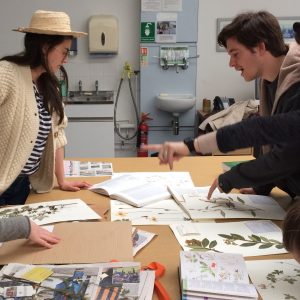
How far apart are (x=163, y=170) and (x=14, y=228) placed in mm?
922

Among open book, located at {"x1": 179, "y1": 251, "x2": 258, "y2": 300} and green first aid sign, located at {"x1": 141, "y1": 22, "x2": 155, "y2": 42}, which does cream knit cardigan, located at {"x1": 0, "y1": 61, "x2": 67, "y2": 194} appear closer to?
open book, located at {"x1": 179, "y1": 251, "x2": 258, "y2": 300}

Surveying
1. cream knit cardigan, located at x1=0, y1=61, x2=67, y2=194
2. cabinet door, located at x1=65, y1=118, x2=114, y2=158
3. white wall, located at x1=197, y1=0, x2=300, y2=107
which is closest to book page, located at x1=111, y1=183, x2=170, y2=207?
cream knit cardigan, located at x1=0, y1=61, x2=67, y2=194

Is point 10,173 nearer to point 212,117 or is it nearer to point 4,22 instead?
point 212,117

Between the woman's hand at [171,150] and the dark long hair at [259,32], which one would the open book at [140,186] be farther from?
the dark long hair at [259,32]

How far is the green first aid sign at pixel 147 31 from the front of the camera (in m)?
4.14

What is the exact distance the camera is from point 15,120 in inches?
59.4

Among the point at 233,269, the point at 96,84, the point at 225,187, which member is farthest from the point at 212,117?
the point at 233,269

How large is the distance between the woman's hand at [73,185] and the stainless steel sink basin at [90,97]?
2246 millimetres

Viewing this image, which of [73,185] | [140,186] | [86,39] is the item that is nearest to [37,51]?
[73,185]

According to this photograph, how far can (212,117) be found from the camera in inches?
150

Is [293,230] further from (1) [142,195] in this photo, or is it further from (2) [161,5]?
(2) [161,5]

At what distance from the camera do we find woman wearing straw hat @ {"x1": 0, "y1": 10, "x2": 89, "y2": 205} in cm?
151

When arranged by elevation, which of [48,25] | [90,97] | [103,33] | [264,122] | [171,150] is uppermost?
[103,33]

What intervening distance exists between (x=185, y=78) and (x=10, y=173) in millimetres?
3045
